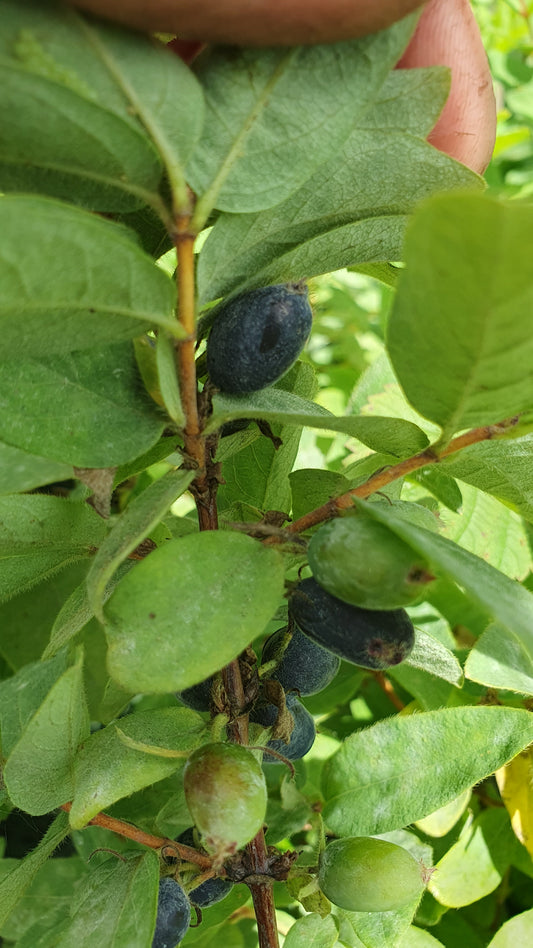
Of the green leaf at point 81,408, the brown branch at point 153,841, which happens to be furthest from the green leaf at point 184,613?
the brown branch at point 153,841

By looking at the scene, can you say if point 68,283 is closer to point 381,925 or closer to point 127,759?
point 127,759

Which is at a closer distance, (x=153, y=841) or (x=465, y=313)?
(x=465, y=313)

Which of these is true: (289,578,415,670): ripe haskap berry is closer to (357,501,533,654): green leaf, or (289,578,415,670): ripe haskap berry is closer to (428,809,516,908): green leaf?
(357,501,533,654): green leaf

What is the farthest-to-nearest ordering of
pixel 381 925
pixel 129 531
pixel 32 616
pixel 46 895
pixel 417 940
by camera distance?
pixel 32 616 → pixel 46 895 → pixel 417 940 → pixel 381 925 → pixel 129 531

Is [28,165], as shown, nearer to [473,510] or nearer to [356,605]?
[356,605]

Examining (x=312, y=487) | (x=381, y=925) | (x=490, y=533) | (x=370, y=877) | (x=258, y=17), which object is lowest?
(x=381, y=925)

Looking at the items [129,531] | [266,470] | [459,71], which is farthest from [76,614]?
[459,71]

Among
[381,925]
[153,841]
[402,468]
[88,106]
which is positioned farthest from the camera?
[381,925]
